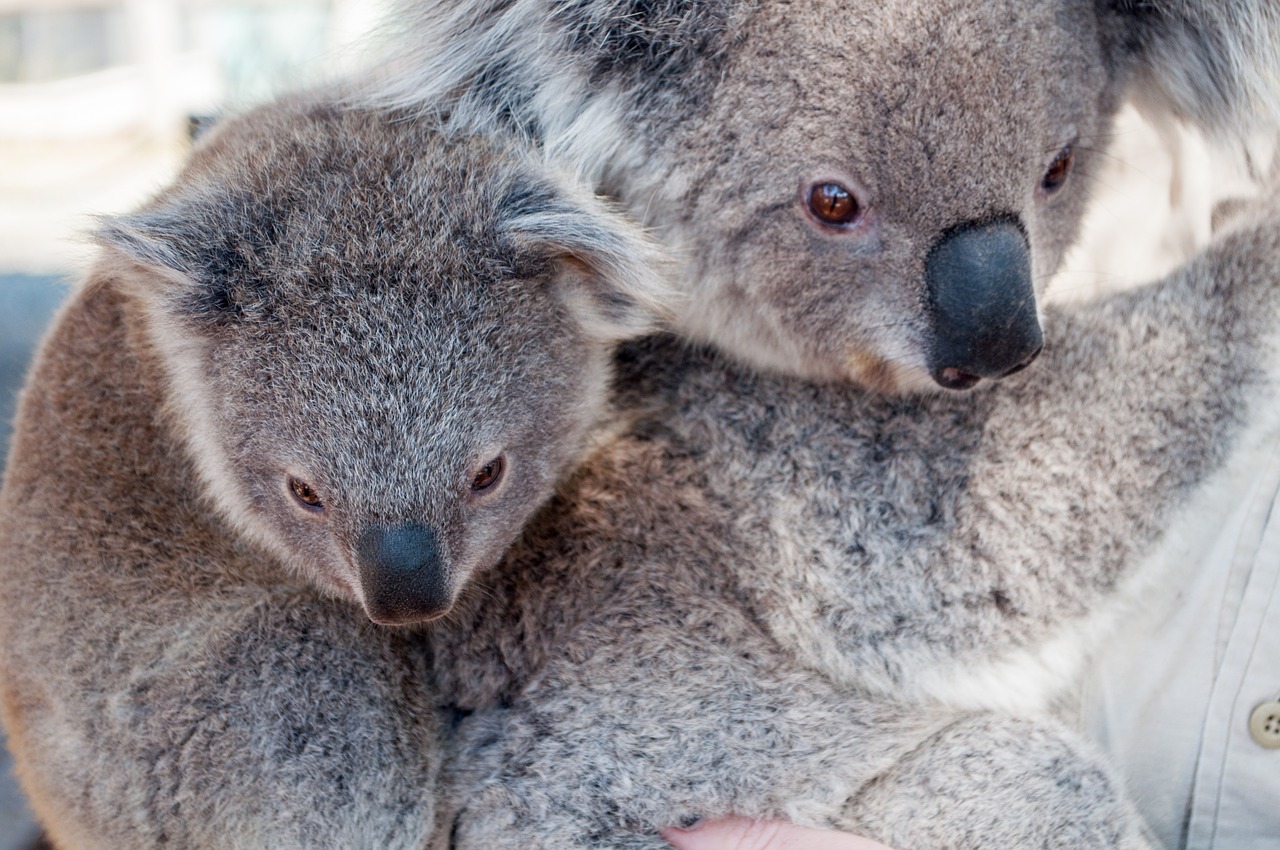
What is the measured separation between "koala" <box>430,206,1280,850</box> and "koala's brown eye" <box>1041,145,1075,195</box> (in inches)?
11.0

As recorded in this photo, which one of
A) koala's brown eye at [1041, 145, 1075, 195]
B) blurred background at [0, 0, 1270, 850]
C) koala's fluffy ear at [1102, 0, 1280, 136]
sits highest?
koala's fluffy ear at [1102, 0, 1280, 136]

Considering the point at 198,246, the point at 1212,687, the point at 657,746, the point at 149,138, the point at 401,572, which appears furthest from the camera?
the point at 149,138

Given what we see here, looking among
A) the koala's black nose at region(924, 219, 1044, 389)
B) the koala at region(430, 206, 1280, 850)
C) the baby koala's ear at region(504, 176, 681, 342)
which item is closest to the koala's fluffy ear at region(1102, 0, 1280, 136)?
the koala at region(430, 206, 1280, 850)

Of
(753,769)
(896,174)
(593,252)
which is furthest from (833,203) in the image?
(753,769)

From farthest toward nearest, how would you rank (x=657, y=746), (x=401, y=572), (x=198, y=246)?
1. (x=657, y=746)
2. (x=198, y=246)
3. (x=401, y=572)

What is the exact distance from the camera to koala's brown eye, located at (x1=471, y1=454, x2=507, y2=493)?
1.73 m

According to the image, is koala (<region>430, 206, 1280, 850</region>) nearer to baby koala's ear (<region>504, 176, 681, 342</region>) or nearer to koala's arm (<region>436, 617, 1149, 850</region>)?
koala's arm (<region>436, 617, 1149, 850</region>)

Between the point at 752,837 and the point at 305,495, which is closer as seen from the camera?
the point at 305,495

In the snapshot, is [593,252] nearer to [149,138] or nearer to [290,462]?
[290,462]

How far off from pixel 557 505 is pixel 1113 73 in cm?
123

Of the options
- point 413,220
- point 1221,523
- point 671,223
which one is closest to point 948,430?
point 1221,523

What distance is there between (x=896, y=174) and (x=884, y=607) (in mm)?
754

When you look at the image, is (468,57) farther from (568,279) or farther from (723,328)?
(723,328)

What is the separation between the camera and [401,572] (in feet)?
5.20
